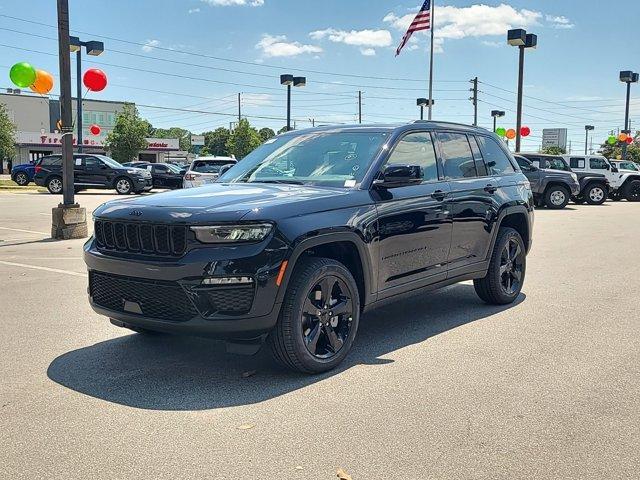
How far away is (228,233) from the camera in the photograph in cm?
397

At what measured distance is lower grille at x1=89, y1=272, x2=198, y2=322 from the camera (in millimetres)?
3997

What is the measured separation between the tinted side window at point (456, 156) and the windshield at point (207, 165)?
1454 cm

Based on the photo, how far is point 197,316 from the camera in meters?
3.97

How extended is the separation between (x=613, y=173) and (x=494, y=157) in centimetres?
2189

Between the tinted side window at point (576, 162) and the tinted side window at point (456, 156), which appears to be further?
the tinted side window at point (576, 162)

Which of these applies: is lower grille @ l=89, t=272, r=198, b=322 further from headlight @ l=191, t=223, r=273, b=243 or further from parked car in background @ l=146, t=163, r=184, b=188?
parked car in background @ l=146, t=163, r=184, b=188

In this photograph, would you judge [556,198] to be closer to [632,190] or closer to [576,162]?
[576,162]

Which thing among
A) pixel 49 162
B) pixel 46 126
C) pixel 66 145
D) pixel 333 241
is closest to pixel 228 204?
pixel 333 241

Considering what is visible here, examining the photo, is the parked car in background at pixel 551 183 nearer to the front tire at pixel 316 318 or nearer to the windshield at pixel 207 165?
the windshield at pixel 207 165

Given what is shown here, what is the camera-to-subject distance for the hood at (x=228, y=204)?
401 cm

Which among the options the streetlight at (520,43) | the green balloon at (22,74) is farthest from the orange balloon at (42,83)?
the streetlight at (520,43)

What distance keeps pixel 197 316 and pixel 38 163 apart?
954 inches

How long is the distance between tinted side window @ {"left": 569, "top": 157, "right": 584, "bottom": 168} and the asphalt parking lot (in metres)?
19.3

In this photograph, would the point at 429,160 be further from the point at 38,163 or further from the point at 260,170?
the point at 38,163
